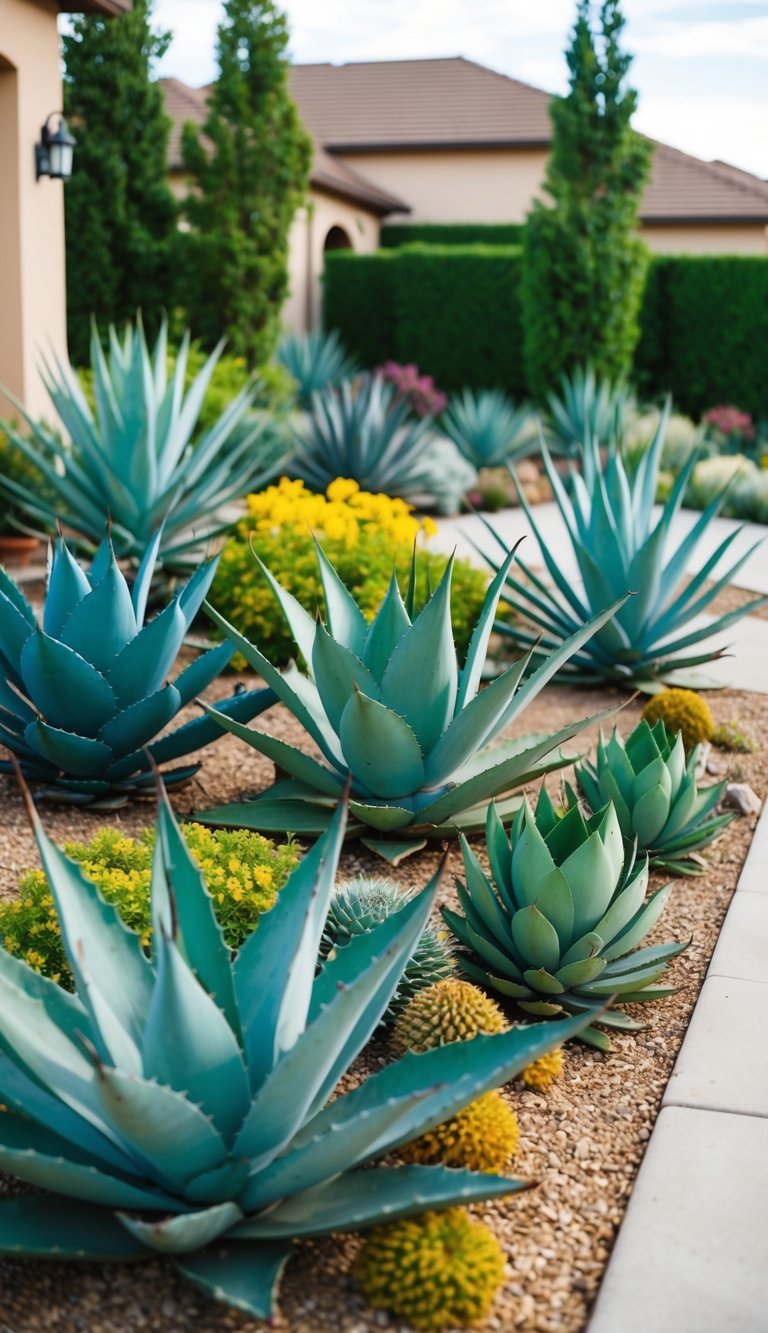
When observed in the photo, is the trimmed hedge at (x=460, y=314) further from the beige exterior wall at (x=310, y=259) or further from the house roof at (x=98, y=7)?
the house roof at (x=98, y=7)

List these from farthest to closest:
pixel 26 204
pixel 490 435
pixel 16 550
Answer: pixel 490 435
pixel 26 204
pixel 16 550

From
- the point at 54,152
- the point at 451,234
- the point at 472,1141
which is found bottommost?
the point at 472,1141

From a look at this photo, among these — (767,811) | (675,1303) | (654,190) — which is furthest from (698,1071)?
(654,190)

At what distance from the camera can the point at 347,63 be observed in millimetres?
32344

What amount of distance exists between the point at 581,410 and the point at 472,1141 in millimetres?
13581

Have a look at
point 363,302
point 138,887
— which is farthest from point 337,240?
point 138,887

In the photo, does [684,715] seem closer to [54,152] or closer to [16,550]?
[16,550]

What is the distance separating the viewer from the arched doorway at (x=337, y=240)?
26.1 m

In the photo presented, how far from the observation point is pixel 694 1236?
2.59 metres

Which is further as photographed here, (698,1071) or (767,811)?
(767,811)

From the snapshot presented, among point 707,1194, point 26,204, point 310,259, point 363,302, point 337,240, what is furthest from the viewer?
point 337,240

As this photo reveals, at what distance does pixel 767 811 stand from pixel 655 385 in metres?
15.5

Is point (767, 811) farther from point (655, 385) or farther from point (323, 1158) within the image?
point (655, 385)

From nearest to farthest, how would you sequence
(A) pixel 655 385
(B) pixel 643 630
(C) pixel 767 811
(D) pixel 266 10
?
(C) pixel 767 811 < (B) pixel 643 630 < (D) pixel 266 10 < (A) pixel 655 385
